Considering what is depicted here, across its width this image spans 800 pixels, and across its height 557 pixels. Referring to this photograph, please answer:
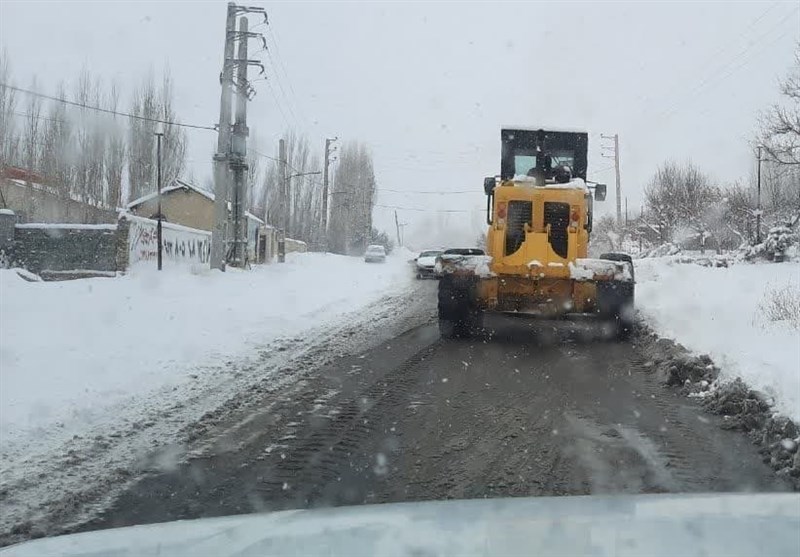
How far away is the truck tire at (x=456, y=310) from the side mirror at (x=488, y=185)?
218cm

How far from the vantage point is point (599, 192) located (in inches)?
489

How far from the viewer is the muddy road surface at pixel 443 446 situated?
4.35 meters

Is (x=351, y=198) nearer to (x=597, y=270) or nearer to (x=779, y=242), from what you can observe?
(x=779, y=242)

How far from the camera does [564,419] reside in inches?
246

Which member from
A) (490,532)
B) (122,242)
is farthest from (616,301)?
(122,242)

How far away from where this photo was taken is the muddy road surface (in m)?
4.35

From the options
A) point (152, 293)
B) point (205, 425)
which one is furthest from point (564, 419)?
point (152, 293)

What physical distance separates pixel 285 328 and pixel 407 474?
7928 mm

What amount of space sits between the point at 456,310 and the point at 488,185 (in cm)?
264

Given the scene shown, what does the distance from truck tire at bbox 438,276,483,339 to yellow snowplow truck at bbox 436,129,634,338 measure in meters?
0.02

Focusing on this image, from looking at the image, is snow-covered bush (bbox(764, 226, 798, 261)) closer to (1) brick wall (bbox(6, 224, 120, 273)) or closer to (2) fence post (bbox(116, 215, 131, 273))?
(2) fence post (bbox(116, 215, 131, 273))

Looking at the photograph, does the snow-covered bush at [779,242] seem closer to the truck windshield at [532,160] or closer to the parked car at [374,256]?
the truck windshield at [532,160]

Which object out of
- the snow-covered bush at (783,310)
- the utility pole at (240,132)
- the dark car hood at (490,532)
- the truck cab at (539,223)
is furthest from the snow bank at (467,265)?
the utility pole at (240,132)

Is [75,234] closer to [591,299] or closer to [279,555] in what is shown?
[591,299]
